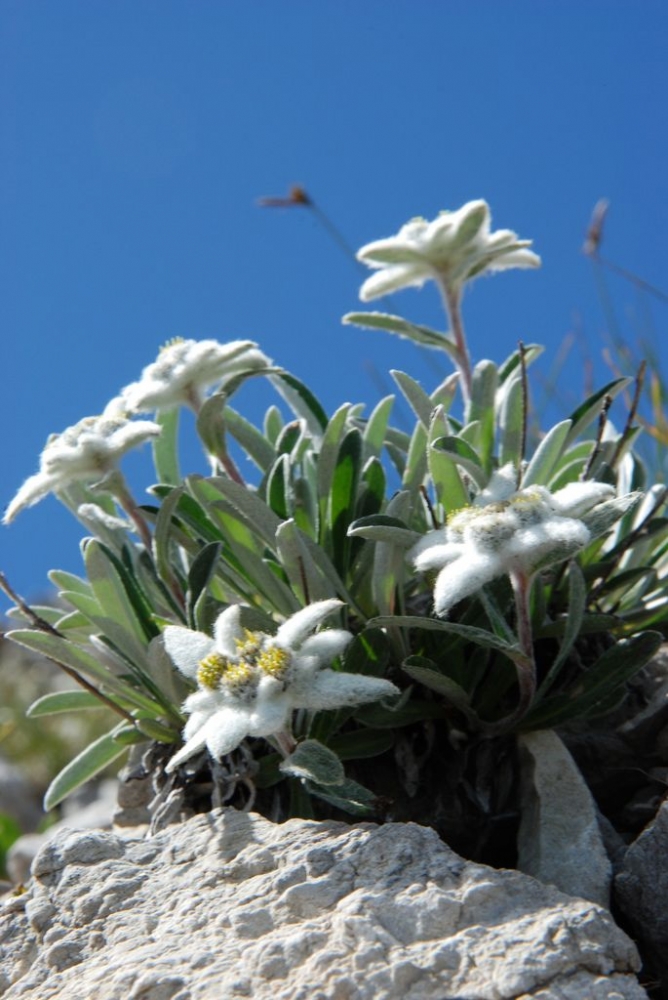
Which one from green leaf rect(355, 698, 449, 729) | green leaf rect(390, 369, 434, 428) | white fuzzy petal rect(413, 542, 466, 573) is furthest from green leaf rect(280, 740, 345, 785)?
green leaf rect(390, 369, 434, 428)

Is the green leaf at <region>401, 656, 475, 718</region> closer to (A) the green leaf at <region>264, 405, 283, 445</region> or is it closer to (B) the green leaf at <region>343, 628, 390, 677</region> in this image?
(B) the green leaf at <region>343, 628, 390, 677</region>

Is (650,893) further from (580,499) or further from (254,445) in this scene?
(254,445)

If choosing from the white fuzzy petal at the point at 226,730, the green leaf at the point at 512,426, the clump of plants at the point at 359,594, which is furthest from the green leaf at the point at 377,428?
the white fuzzy petal at the point at 226,730

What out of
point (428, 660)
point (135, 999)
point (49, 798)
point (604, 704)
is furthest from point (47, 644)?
point (604, 704)

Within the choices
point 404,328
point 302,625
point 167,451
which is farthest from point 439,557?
point 167,451

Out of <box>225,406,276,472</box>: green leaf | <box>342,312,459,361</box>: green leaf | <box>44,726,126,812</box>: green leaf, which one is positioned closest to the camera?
<box>44,726,126,812</box>: green leaf
